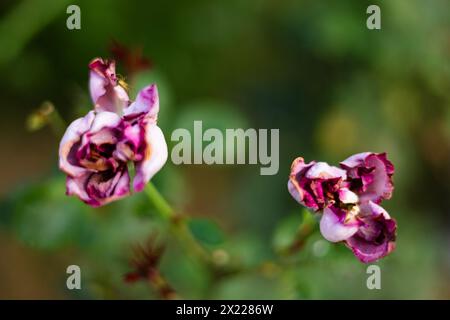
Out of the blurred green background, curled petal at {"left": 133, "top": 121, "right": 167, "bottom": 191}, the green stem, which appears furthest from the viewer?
the blurred green background

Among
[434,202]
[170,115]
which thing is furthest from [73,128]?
[434,202]

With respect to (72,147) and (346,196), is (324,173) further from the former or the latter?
(72,147)

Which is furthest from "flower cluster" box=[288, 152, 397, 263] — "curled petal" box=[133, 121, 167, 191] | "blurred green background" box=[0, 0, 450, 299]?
"blurred green background" box=[0, 0, 450, 299]

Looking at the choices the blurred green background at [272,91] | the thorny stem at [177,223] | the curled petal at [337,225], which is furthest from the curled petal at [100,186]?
the blurred green background at [272,91]

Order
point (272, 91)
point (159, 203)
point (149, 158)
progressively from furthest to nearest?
point (272, 91) → point (159, 203) → point (149, 158)

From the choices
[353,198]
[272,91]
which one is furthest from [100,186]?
[272,91]

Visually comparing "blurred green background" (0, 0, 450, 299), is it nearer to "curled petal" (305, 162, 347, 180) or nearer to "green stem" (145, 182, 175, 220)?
"green stem" (145, 182, 175, 220)
